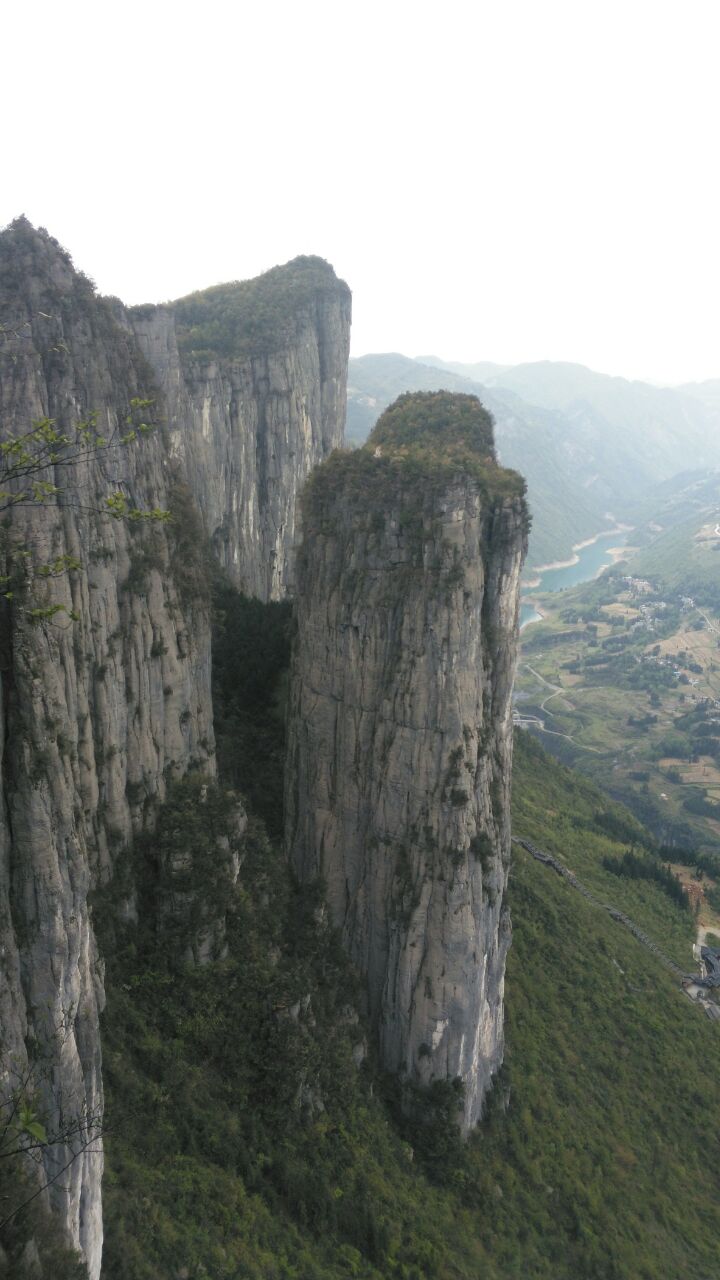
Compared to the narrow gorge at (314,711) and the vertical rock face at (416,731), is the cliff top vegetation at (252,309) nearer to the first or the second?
the narrow gorge at (314,711)

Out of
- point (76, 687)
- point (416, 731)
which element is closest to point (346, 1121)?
point (416, 731)

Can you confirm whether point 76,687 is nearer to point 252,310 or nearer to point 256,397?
point 256,397

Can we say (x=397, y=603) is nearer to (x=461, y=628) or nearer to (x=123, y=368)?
(x=461, y=628)

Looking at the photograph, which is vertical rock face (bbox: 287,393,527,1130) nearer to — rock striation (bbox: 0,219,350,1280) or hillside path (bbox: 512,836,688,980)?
rock striation (bbox: 0,219,350,1280)

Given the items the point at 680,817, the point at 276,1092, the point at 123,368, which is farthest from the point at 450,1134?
the point at 680,817

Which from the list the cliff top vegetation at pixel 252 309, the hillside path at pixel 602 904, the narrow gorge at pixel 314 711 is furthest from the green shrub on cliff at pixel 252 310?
the hillside path at pixel 602 904

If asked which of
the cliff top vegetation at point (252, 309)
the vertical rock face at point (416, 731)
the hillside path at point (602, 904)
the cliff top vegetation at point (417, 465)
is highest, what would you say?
the cliff top vegetation at point (252, 309)
